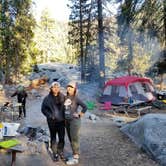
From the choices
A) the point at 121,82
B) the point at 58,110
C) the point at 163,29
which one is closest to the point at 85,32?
the point at 121,82

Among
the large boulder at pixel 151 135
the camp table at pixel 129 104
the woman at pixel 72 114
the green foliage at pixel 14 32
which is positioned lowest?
the large boulder at pixel 151 135

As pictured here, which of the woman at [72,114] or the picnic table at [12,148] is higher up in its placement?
the woman at [72,114]

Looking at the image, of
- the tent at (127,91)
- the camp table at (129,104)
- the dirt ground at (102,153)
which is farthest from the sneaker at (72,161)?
the tent at (127,91)

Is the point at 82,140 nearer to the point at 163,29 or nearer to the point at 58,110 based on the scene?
the point at 58,110

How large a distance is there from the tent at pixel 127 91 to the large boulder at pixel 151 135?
32.0 feet

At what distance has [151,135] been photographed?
27.3 ft

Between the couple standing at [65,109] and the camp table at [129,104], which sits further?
the camp table at [129,104]

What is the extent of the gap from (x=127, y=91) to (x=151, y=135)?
37.4 ft

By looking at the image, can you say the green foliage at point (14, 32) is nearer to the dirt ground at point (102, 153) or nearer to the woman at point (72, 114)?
the dirt ground at point (102, 153)

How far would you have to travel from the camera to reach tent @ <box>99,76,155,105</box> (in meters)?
19.8

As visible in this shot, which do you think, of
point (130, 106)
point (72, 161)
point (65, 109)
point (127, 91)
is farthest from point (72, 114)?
point (127, 91)

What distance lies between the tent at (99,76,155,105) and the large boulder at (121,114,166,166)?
9765mm

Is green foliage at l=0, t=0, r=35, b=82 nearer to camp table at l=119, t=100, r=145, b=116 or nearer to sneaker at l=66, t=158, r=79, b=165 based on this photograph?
camp table at l=119, t=100, r=145, b=116

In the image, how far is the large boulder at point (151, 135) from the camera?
300 inches
